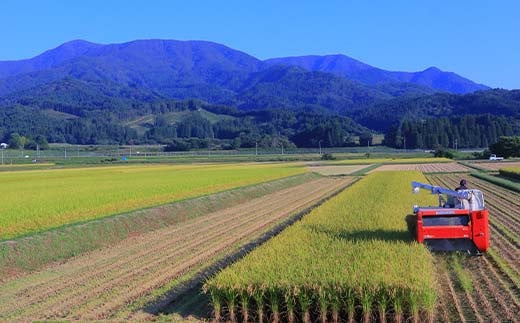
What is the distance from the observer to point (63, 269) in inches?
596

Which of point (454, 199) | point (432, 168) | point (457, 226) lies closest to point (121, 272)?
point (457, 226)

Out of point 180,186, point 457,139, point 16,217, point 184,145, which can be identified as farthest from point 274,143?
point 16,217

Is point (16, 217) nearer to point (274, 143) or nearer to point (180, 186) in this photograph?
point (180, 186)

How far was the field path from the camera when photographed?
1120 cm

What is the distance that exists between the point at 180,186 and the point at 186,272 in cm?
1982

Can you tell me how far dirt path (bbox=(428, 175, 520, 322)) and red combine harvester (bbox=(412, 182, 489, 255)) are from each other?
0.50 meters

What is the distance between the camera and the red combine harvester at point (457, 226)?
1383 cm

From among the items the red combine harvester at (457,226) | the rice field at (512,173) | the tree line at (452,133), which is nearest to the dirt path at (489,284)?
the red combine harvester at (457,226)

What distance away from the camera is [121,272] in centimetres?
1424

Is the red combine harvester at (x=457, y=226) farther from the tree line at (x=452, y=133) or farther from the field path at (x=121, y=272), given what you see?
the tree line at (x=452, y=133)

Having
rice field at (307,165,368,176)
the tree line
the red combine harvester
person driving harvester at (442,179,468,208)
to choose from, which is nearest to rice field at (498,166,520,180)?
rice field at (307,165,368,176)

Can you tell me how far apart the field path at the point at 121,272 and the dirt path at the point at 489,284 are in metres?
5.31

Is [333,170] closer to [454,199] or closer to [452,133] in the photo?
[454,199]

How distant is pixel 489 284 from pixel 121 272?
7.61 meters
